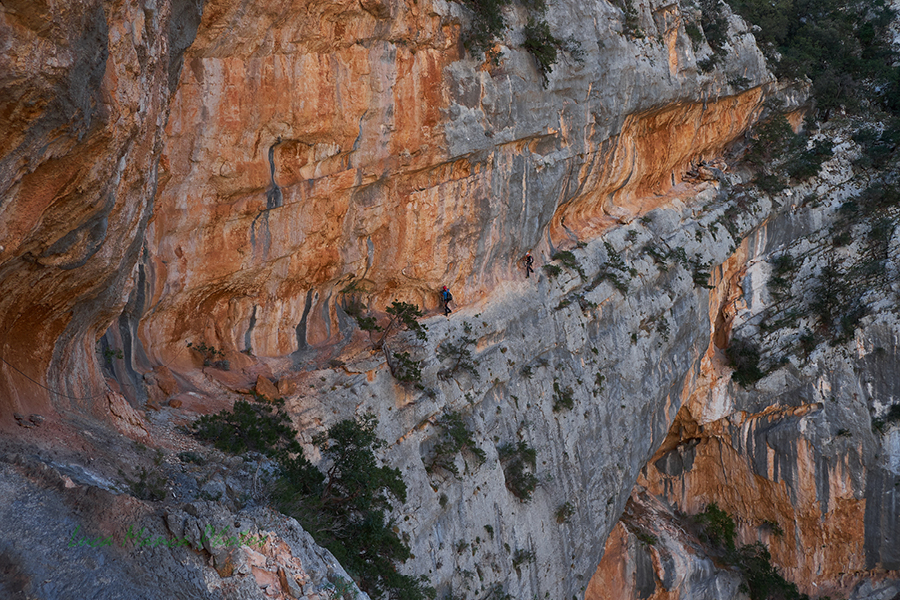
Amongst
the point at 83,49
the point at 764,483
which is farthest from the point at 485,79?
the point at 764,483

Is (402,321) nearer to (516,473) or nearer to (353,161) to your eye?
(353,161)

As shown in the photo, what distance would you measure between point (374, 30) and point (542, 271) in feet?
29.2

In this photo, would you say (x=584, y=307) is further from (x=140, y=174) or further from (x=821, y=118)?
(x=821, y=118)

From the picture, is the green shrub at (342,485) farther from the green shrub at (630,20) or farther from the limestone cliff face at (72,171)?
the green shrub at (630,20)

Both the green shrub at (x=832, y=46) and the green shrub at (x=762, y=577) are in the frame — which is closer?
the green shrub at (x=762, y=577)

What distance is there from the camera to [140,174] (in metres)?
8.70

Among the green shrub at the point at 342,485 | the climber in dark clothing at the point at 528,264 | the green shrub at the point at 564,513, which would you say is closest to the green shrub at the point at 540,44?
the climber in dark clothing at the point at 528,264

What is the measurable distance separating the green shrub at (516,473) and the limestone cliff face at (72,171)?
33.4 feet

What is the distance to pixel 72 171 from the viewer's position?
23.9 feet

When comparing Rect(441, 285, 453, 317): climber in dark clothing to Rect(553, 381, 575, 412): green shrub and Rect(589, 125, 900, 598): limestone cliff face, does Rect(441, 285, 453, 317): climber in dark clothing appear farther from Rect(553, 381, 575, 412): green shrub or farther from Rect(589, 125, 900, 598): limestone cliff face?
Rect(589, 125, 900, 598): limestone cliff face

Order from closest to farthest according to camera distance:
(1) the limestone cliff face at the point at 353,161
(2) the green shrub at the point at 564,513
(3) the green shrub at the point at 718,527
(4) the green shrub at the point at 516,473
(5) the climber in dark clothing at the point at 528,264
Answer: (1) the limestone cliff face at the point at 353,161 < (4) the green shrub at the point at 516,473 < (2) the green shrub at the point at 564,513 < (5) the climber in dark clothing at the point at 528,264 < (3) the green shrub at the point at 718,527

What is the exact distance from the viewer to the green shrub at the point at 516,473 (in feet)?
58.0

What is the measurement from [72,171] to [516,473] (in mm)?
13290

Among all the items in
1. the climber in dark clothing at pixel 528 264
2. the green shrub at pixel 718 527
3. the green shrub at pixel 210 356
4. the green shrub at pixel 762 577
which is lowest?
the green shrub at pixel 762 577
